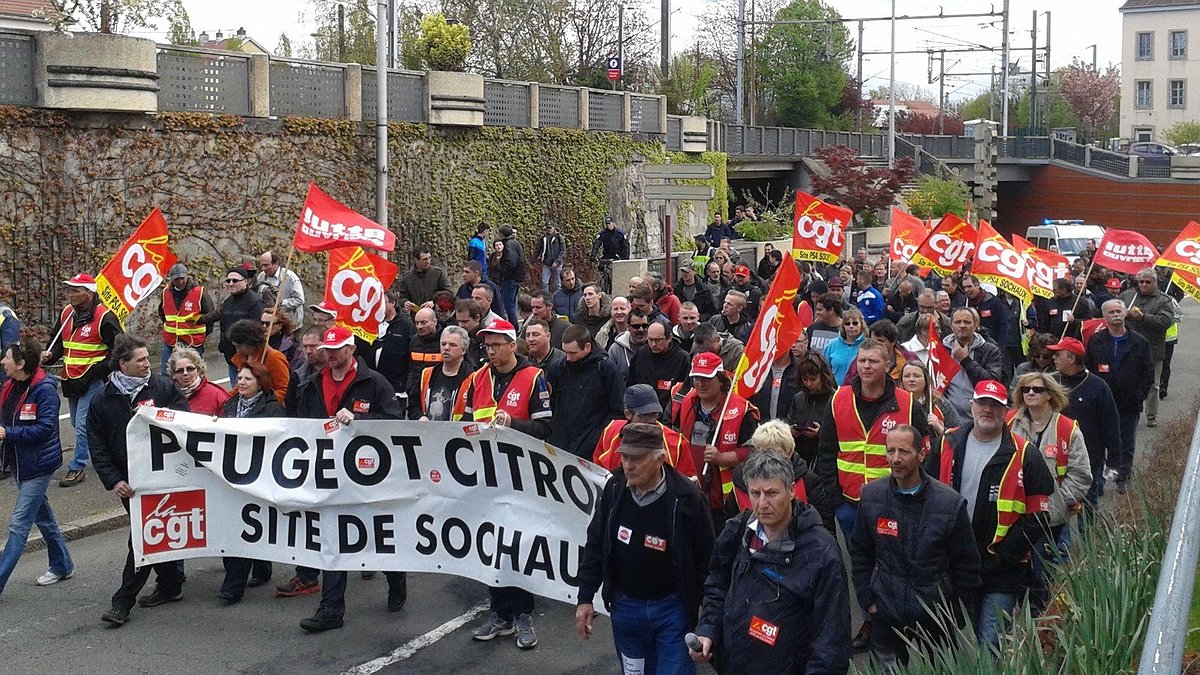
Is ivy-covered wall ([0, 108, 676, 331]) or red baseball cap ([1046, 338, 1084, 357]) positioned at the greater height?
ivy-covered wall ([0, 108, 676, 331])

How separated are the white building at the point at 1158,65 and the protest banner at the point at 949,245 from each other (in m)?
70.5

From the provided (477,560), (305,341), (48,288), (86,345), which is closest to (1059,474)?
(477,560)

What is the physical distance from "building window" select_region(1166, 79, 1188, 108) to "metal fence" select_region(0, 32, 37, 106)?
7698 cm

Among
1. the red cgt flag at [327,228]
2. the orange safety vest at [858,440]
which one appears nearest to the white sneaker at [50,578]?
the red cgt flag at [327,228]

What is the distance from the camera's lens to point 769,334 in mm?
8391

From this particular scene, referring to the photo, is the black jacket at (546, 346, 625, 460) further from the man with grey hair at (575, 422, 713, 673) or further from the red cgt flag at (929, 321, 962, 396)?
the red cgt flag at (929, 321, 962, 396)

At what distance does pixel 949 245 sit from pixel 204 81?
1080 cm

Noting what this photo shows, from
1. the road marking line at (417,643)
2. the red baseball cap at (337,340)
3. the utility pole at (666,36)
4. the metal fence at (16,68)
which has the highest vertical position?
the utility pole at (666,36)

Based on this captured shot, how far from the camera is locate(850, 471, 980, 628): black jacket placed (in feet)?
19.7

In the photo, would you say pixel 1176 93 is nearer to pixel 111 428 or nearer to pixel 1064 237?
pixel 1064 237

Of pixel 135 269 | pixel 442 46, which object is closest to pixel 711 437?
pixel 135 269

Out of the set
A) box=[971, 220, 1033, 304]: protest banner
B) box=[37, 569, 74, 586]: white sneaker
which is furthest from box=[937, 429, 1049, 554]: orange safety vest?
box=[971, 220, 1033, 304]: protest banner

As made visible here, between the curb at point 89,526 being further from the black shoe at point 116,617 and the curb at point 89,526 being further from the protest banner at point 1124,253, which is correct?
the protest banner at point 1124,253

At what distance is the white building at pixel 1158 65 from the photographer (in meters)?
80.8
